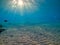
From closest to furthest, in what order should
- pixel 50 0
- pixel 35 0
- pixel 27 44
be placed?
pixel 27 44 < pixel 35 0 < pixel 50 0

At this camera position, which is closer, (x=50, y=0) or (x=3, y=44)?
(x=3, y=44)

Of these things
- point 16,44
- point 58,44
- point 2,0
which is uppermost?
point 2,0

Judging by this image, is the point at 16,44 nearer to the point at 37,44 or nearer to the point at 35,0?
the point at 37,44

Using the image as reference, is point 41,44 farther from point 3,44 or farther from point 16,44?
point 3,44

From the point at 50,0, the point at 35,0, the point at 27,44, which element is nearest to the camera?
the point at 27,44

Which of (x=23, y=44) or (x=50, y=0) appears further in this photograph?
(x=50, y=0)

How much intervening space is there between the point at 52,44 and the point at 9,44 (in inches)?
101

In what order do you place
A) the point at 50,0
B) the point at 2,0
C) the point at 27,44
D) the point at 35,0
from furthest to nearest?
the point at 50,0 → the point at 35,0 → the point at 2,0 → the point at 27,44

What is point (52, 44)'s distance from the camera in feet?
20.7

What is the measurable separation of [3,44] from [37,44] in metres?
2.03

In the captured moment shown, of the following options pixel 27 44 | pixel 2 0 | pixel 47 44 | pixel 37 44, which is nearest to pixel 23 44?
pixel 27 44

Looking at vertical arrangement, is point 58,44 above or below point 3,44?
below

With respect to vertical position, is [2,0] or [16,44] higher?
[2,0]

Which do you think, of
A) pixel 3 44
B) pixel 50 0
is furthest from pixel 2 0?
pixel 3 44
